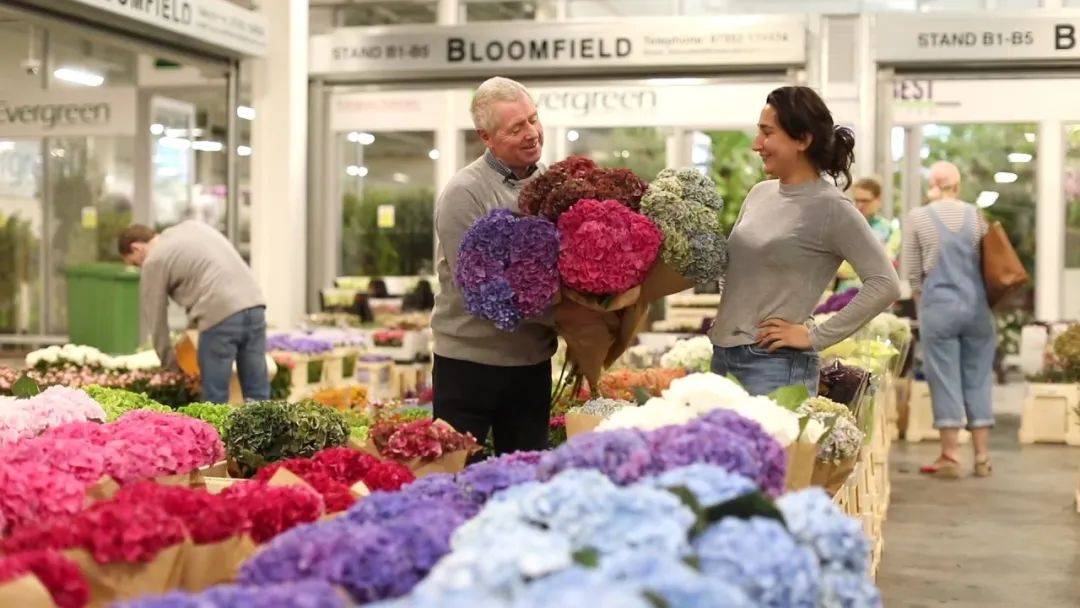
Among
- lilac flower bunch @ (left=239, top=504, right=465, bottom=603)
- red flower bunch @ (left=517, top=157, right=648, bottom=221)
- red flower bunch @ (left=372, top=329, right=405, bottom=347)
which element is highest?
red flower bunch @ (left=517, top=157, right=648, bottom=221)

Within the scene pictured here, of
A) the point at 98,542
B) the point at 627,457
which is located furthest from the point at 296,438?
the point at 627,457

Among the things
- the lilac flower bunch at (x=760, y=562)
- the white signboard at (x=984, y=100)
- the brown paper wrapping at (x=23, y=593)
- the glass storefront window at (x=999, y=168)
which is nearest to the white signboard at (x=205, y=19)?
the white signboard at (x=984, y=100)

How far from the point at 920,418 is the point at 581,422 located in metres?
7.31

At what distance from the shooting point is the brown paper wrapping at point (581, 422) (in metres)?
3.42

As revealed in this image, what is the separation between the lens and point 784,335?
3729mm

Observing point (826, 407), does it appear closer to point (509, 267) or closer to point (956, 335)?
point (509, 267)

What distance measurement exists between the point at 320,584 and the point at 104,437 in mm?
1853

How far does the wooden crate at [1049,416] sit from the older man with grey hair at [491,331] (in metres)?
6.88

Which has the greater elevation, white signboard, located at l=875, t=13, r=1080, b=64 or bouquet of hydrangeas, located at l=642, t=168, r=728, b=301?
white signboard, located at l=875, t=13, r=1080, b=64

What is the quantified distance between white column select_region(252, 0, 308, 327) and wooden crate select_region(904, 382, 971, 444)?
4863mm

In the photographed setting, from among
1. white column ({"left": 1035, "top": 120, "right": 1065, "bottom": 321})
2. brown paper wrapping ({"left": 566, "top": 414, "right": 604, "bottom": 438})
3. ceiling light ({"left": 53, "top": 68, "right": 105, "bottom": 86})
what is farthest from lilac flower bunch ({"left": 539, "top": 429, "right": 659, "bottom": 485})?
white column ({"left": 1035, "top": 120, "right": 1065, "bottom": 321})

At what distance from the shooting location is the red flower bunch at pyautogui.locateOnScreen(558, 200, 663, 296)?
3.42 metres

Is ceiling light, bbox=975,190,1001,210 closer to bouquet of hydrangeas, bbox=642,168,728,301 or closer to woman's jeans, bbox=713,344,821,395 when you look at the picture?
woman's jeans, bbox=713,344,821,395

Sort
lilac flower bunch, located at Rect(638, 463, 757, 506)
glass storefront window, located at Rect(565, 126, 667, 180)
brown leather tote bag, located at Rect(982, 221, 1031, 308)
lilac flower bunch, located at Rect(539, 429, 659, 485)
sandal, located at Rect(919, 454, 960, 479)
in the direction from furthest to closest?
1. glass storefront window, located at Rect(565, 126, 667, 180)
2. sandal, located at Rect(919, 454, 960, 479)
3. brown leather tote bag, located at Rect(982, 221, 1031, 308)
4. lilac flower bunch, located at Rect(539, 429, 659, 485)
5. lilac flower bunch, located at Rect(638, 463, 757, 506)
